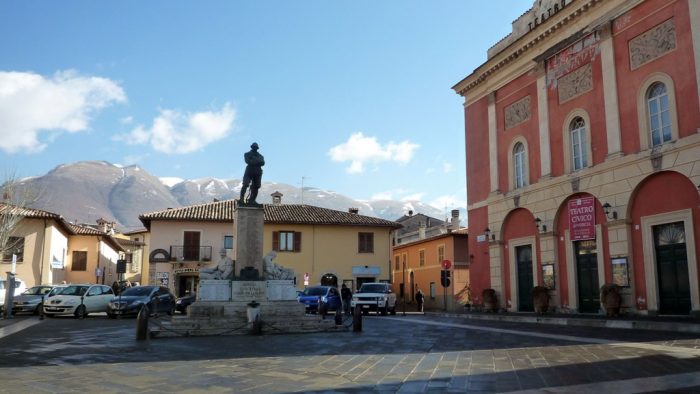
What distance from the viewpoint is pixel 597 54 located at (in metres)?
21.5

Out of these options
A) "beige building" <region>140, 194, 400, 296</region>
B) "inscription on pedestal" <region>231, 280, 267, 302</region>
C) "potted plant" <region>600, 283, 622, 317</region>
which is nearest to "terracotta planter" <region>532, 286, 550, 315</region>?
"potted plant" <region>600, 283, 622, 317</region>

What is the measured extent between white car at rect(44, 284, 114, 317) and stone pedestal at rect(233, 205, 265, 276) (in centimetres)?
1225

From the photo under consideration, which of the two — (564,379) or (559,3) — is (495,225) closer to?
(559,3)

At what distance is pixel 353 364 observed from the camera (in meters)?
9.01

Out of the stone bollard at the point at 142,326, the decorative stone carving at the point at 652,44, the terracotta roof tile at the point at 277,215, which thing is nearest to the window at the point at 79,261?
the terracotta roof tile at the point at 277,215

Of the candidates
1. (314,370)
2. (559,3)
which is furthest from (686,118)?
(314,370)

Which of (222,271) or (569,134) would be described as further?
(569,134)

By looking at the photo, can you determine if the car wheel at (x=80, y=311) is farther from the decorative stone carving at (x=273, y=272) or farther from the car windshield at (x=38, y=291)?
the decorative stone carving at (x=273, y=272)

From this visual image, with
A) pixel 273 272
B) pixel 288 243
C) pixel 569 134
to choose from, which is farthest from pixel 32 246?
pixel 569 134

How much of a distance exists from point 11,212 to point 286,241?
58.1 ft

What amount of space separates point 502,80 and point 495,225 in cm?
691

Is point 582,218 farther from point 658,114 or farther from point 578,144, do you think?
point 658,114

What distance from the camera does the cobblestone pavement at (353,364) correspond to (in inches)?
277

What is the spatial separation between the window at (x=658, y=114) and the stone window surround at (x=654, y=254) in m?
2.49
